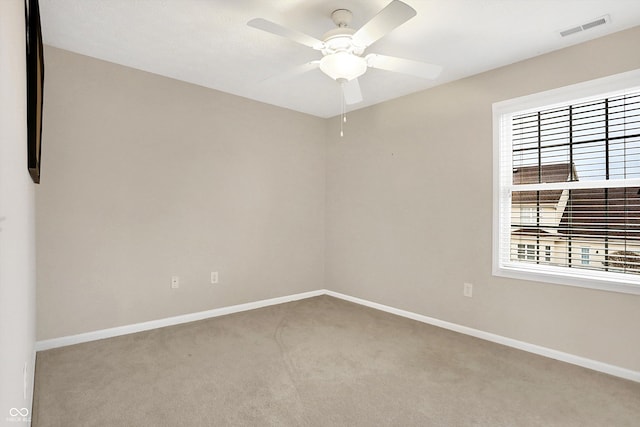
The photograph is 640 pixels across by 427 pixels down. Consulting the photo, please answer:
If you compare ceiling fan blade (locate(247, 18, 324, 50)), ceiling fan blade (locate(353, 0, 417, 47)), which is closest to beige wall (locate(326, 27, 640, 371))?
ceiling fan blade (locate(353, 0, 417, 47))

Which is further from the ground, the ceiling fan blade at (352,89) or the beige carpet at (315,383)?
the ceiling fan blade at (352,89)

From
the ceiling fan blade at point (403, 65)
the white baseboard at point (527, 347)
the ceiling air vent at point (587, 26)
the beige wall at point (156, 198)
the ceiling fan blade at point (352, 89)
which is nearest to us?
the ceiling fan blade at point (403, 65)

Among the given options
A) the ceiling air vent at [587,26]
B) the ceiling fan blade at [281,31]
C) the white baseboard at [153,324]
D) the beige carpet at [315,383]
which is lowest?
the beige carpet at [315,383]

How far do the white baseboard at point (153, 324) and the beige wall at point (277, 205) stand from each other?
6 cm

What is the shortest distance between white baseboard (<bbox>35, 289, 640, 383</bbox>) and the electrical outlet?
11.8 inches

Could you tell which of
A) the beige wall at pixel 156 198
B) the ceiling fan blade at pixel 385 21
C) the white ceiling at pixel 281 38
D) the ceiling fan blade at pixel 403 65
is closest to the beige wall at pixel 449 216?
the white ceiling at pixel 281 38

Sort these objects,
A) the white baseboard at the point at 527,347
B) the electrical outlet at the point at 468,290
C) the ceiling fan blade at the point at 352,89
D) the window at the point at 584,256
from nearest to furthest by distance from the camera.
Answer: the white baseboard at the point at 527,347 < the ceiling fan blade at the point at 352,89 < the window at the point at 584,256 < the electrical outlet at the point at 468,290

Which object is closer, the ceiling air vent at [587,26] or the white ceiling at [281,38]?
the white ceiling at [281,38]

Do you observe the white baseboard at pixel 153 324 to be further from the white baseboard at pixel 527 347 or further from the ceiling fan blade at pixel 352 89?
the ceiling fan blade at pixel 352 89

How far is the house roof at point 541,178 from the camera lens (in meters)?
2.81

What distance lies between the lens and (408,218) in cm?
373

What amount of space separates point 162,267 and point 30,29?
2215 millimetres

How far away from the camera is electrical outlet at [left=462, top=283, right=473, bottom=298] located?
3.21 meters

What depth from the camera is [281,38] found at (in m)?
2.55
